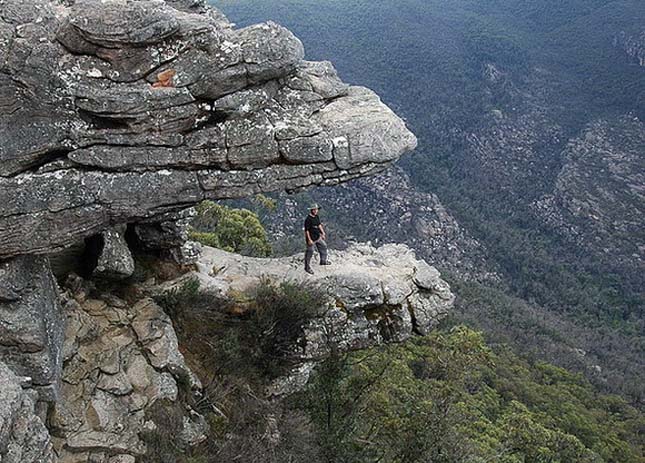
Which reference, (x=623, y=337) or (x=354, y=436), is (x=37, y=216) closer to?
(x=354, y=436)

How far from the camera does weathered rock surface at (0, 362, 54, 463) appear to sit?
34.8ft

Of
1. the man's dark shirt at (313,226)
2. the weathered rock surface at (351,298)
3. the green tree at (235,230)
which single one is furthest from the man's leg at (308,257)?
the green tree at (235,230)

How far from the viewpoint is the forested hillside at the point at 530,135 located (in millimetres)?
90500

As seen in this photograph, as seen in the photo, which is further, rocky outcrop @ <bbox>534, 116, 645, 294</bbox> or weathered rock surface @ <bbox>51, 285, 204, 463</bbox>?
rocky outcrop @ <bbox>534, 116, 645, 294</bbox>

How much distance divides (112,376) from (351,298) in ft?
20.5

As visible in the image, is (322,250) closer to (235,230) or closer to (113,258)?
(113,258)

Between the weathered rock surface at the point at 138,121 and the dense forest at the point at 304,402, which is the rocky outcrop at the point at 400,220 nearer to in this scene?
the dense forest at the point at 304,402

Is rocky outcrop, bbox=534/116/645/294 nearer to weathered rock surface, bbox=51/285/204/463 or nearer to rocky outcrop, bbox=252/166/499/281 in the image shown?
rocky outcrop, bbox=252/166/499/281

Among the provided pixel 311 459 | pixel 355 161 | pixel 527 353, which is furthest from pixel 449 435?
pixel 527 353

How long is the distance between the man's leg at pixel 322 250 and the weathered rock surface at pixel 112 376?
4652 millimetres

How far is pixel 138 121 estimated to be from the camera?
1309 cm

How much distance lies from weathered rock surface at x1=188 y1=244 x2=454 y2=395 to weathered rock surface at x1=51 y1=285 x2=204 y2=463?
7.18 ft

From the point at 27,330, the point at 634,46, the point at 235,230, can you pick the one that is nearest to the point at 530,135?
the point at 634,46

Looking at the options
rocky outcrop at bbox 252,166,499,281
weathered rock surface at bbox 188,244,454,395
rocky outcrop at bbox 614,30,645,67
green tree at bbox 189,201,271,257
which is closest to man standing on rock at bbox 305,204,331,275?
weathered rock surface at bbox 188,244,454,395
